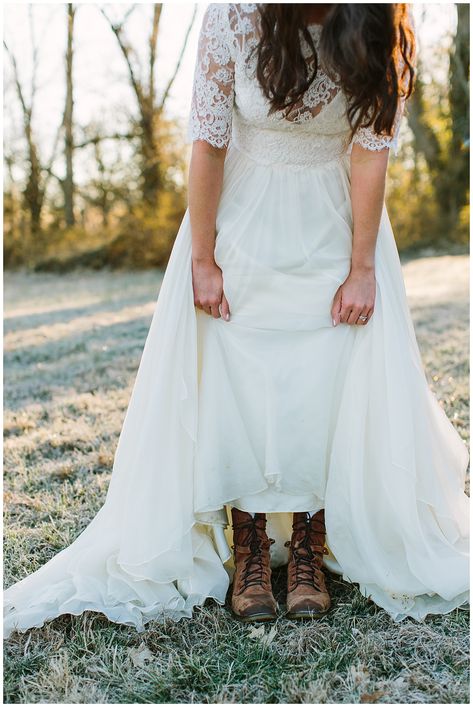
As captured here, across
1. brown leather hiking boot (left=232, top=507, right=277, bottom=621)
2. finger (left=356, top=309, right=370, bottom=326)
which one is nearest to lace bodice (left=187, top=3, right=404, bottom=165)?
finger (left=356, top=309, right=370, bottom=326)

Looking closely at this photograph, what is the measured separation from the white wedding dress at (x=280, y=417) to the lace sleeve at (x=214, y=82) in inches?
1.6

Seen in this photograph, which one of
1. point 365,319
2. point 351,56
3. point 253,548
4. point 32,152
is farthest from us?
point 32,152

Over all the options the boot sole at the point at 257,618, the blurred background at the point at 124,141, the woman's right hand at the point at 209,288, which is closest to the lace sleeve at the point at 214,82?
the woman's right hand at the point at 209,288

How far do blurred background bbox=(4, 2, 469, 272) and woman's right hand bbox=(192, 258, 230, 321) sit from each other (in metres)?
10.7

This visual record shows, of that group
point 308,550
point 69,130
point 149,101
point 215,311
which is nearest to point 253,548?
point 308,550

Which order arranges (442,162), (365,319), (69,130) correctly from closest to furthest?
(365,319)
(442,162)
(69,130)

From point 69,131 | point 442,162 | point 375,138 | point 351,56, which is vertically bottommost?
point 375,138

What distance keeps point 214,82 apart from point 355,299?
2.24 feet

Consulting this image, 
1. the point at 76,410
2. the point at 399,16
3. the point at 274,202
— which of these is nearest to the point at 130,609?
the point at 274,202

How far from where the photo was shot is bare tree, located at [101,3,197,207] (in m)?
13.6

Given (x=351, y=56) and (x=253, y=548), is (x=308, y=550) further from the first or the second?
(x=351, y=56)

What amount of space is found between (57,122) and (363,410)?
49.0ft

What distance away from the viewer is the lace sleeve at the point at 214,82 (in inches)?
70.4

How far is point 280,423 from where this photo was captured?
195 cm
